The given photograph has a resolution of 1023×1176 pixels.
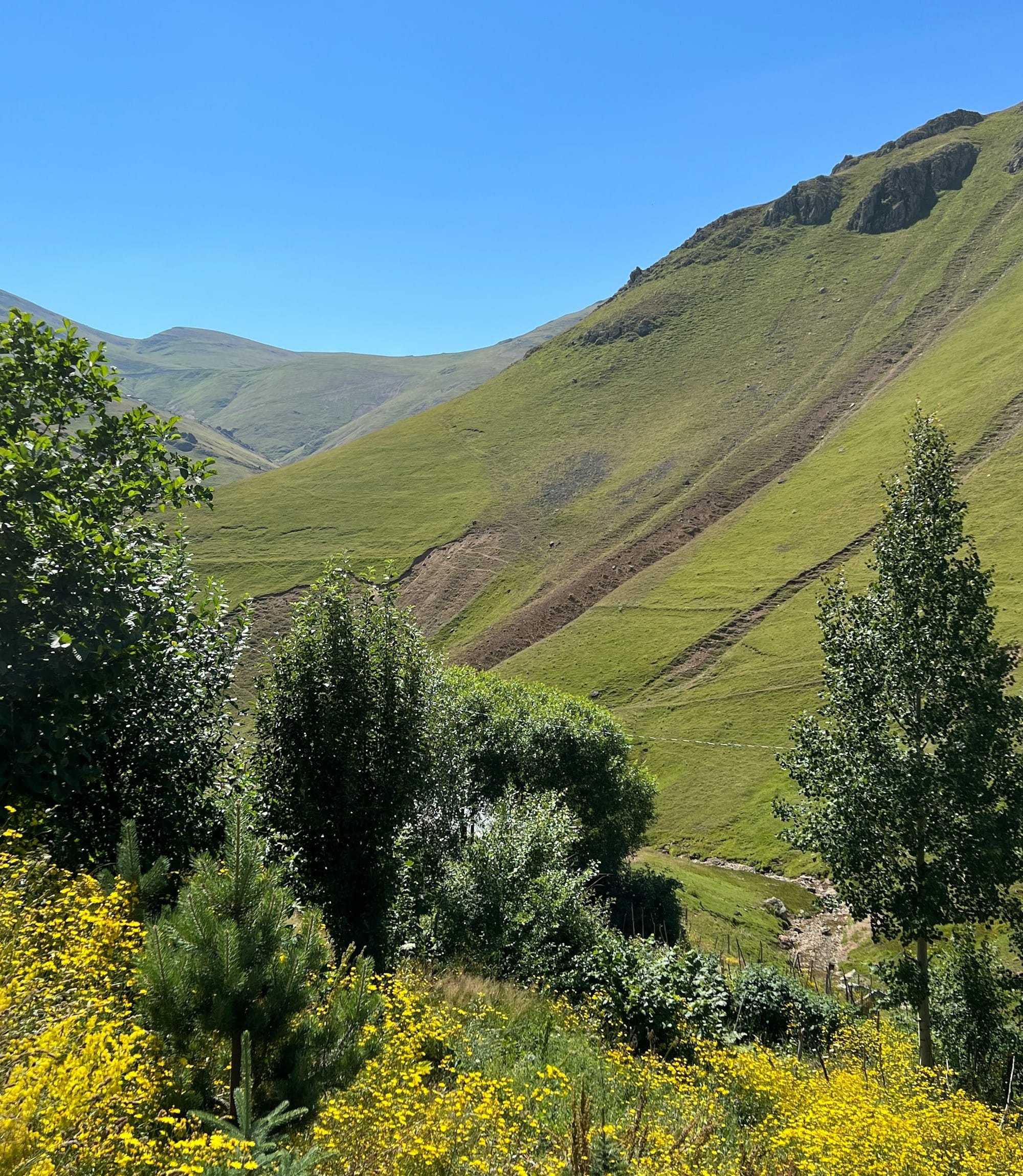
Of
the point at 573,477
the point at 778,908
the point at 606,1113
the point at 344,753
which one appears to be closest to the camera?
the point at 606,1113

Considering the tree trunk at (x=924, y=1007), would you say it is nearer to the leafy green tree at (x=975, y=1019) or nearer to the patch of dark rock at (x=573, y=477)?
the leafy green tree at (x=975, y=1019)

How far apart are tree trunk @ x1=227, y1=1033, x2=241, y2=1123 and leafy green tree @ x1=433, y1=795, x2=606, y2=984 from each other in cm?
1215

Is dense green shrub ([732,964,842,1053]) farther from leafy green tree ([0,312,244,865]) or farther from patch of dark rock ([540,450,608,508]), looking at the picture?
patch of dark rock ([540,450,608,508])

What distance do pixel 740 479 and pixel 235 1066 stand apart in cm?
14028

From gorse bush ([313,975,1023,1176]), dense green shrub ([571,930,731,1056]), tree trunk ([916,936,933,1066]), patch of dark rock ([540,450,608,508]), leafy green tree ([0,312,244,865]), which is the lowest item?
tree trunk ([916,936,933,1066])

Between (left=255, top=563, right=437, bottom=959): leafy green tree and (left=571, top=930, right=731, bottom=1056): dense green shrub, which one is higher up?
(left=255, top=563, right=437, bottom=959): leafy green tree

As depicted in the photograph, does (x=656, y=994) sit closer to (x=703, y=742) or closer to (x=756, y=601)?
(x=703, y=742)

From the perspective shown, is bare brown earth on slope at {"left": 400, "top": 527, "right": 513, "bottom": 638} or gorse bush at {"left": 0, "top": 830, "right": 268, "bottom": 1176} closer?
gorse bush at {"left": 0, "top": 830, "right": 268, "bottom": 1176}

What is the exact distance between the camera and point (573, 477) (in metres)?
154

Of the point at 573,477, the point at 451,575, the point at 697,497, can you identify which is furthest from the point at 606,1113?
the point at 573,477

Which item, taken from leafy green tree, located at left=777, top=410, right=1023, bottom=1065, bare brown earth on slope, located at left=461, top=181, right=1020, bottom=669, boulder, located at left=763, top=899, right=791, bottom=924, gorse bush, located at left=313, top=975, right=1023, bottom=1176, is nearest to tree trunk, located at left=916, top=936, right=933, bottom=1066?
leafy green tree, located at left=777, top=410, right=1023, bottom=1065

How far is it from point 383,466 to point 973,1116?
16539 cm

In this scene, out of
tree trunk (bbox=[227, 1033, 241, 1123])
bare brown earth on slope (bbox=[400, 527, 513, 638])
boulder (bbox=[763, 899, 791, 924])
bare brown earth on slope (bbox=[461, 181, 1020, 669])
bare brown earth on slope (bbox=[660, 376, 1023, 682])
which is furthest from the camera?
bare brown earth on slope (bbox=[400, 527, 513, 638])

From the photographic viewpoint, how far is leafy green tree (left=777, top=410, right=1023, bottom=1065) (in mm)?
19406
